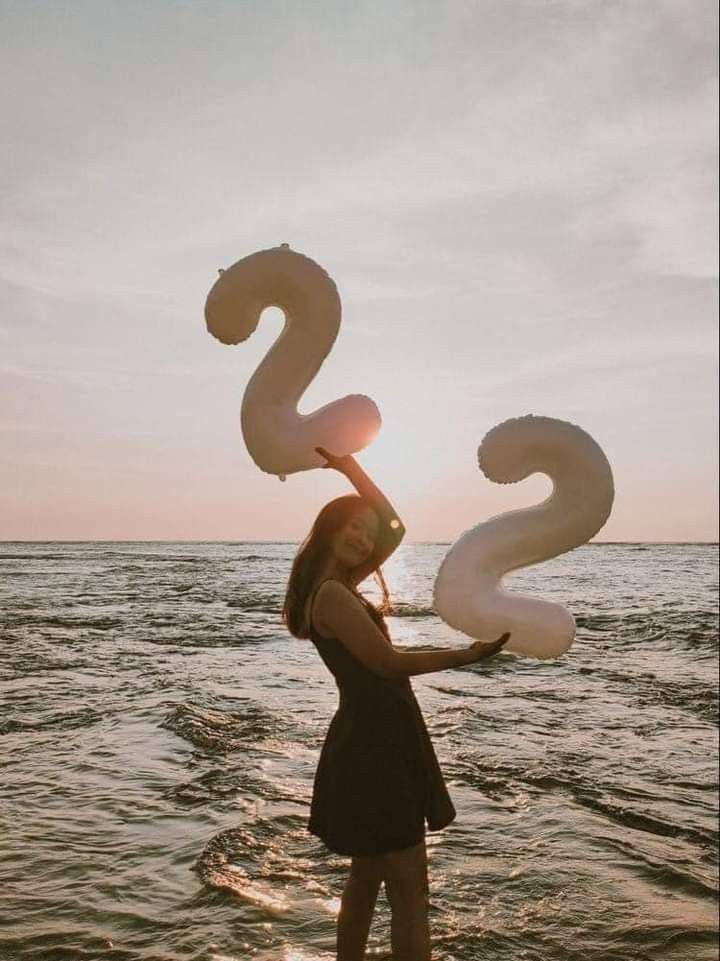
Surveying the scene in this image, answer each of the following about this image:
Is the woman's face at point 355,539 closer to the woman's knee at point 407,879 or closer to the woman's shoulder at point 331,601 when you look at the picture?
the woman's shoulder at point 331,601

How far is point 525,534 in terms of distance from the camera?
3746mm

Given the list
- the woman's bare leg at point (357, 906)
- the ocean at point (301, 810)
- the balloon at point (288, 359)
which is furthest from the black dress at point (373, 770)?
the ocean at point (301, 810)

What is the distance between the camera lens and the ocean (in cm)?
459

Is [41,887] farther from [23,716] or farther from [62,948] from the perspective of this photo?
[23,716]

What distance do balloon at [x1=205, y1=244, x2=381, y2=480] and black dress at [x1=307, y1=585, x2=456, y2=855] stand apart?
2.57ft

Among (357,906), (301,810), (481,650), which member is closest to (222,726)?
(301,810)

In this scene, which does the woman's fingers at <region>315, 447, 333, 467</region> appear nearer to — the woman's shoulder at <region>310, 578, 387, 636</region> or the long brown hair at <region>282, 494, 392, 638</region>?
the long brown hair at <region>282, 494, 392, 638</region>

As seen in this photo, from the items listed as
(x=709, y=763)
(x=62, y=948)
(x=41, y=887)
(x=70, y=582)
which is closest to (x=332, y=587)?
(x=62, y=948)

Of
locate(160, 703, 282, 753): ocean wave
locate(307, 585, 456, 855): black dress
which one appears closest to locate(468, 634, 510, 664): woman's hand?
locate(307, 585, 456, 855): black dress

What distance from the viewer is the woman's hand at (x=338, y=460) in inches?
146

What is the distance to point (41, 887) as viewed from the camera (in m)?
4.98

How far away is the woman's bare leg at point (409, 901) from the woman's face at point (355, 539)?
3.45 feet

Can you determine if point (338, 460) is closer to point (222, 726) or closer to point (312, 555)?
point (312, 555)

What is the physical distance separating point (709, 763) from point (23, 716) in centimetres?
678
